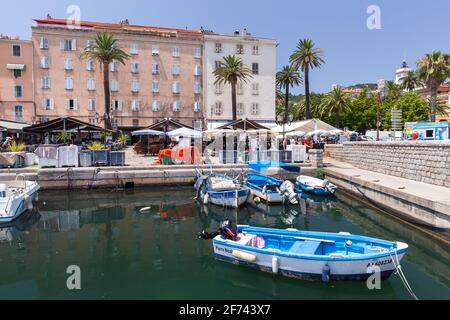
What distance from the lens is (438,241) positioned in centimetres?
1139

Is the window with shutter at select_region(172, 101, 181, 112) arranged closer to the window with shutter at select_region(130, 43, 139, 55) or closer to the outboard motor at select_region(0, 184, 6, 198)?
the window with shutter at select_region(130, 43, 139, 55)

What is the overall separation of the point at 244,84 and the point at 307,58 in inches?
374

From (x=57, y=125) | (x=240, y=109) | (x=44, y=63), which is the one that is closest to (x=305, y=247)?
(x=57, y=125)

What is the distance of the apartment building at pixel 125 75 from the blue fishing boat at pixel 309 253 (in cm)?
3872

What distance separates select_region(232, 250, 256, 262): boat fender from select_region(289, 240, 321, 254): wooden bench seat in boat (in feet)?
3.39

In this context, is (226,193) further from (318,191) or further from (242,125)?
(242,125)

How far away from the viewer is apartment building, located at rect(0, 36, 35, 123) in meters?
42.1

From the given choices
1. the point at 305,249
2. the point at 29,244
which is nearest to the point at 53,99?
the point at 29,244

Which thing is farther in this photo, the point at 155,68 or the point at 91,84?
the point at 155,68

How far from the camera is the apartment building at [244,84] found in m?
48.2

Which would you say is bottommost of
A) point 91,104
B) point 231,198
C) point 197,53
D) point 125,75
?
point 231,198

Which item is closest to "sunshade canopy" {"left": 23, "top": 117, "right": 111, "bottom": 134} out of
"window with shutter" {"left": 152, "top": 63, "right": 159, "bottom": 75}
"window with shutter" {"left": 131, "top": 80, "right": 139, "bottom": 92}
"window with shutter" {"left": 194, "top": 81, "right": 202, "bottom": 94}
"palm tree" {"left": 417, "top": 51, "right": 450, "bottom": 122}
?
"window with shutter" {"left": 131, "top": 80, "right": 139, "bottom": 92}

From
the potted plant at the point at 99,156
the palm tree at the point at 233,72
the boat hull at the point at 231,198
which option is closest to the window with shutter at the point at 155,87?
the palm tree at the point at 233,72

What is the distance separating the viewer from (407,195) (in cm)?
1331
